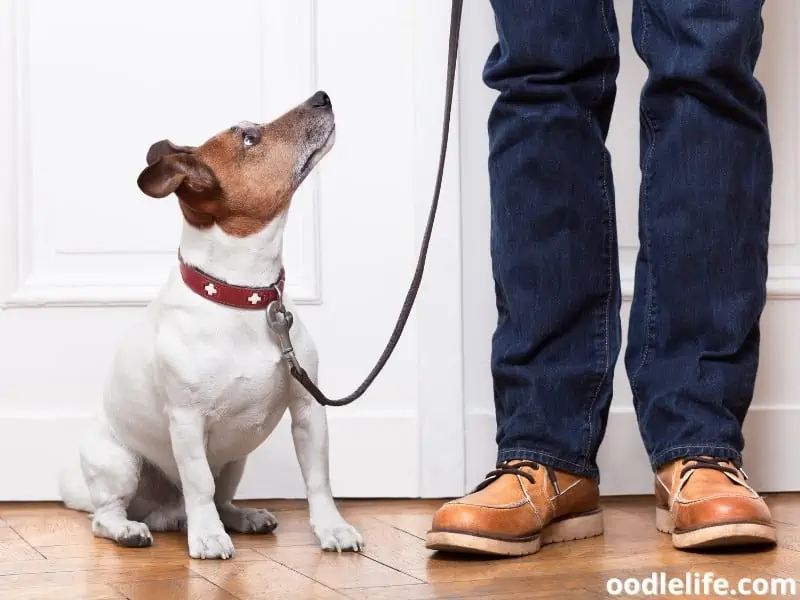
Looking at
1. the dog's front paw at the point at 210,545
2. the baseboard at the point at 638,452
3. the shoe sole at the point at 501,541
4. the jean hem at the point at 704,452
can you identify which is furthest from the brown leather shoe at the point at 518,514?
the baseboard at the point at 638,452

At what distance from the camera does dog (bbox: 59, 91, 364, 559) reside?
1.31m

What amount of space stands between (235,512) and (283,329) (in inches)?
12.2

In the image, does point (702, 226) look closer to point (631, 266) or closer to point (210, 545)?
point (631, 266)

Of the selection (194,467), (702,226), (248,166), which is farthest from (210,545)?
(702,226)

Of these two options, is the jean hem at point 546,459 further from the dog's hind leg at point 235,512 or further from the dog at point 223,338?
the dog's hind leg at point 235,512

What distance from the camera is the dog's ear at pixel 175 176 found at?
1.26 m

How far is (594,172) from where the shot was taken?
1308 mm

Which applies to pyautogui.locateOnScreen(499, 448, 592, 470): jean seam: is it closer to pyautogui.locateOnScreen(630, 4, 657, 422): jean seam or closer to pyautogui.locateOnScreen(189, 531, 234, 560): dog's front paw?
pyautogui.locateOnScreen(630, 4, 657, 422): jean seam

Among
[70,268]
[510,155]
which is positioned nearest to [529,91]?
[510,155]

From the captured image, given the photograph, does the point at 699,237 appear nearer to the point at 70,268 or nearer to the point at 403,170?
the point at 403,170

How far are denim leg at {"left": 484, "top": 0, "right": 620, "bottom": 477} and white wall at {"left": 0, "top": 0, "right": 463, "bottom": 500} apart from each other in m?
0.43

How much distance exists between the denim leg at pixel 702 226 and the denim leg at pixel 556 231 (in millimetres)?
61

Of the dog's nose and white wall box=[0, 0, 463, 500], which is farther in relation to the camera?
white wall box=[0, 0, 463, 500]

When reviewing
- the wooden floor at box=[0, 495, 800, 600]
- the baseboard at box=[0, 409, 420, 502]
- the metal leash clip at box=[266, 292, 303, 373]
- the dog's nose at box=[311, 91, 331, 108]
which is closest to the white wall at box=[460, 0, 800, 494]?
the baseboard at box=[0, 409, 420, 502]
